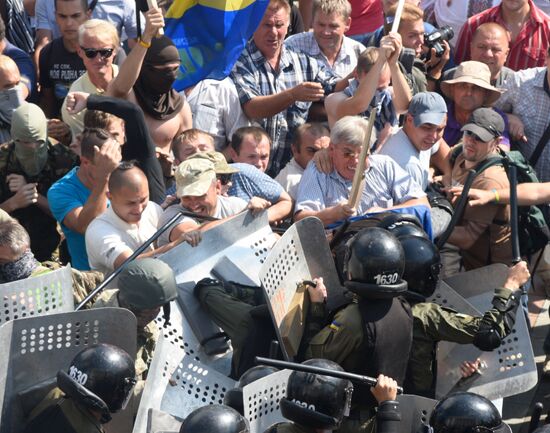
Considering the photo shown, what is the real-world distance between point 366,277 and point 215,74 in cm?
333

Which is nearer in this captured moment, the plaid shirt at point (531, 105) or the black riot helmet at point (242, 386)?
the black riot helmet at point (242, 386)

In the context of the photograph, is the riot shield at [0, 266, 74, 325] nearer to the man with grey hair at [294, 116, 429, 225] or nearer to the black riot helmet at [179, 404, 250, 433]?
the black riot helmet at [179, 404, 250, 433]

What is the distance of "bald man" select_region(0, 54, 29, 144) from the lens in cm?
817

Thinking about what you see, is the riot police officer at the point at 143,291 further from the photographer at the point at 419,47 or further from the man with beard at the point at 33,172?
the photographer at the point at 419,47

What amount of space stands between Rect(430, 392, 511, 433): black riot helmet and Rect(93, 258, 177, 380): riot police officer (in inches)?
64.7

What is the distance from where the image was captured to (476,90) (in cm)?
901

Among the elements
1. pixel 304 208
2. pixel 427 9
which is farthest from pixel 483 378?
pixel 427 9

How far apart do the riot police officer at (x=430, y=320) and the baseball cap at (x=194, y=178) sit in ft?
4.26

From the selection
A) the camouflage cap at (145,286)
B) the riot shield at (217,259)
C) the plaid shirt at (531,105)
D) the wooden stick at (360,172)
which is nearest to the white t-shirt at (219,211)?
the riot shield at (217,259)

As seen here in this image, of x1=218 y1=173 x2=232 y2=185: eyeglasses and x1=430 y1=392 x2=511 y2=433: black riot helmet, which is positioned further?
x1=218 y1=173 x2=232 y2=185: eyeglasses

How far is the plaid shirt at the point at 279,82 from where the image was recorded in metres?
8.95

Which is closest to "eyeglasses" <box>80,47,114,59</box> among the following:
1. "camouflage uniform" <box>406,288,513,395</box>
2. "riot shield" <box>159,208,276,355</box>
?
"riot shield" <box>159,208,276,355</box>

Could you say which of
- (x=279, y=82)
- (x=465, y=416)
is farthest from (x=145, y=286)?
(x=279, y=82)

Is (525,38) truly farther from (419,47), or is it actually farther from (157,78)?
(157,78)
